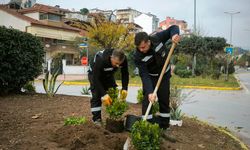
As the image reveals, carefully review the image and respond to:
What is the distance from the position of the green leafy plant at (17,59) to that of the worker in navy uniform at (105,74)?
425 cm

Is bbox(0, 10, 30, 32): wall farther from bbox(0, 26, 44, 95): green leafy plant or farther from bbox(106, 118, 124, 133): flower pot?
bbox(106, 118, 124, 133): flower pot

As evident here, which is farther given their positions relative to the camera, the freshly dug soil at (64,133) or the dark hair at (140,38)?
the dark hair at (140,38)

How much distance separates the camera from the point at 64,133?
488cm

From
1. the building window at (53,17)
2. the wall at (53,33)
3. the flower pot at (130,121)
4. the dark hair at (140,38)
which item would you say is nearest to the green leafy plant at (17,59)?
the flower pot at (130,121)

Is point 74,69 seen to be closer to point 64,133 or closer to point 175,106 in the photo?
point 175,106

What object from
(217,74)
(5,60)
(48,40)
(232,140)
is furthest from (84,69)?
(232,140)

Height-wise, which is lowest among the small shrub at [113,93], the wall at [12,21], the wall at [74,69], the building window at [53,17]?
the wall at [74,69]

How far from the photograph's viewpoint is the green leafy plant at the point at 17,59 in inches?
363

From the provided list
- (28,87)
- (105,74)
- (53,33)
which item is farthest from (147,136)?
(53,33)

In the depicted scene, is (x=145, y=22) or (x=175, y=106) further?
(x=145, y=22)

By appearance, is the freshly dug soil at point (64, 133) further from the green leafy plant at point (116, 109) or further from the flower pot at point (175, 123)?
the green leafy plant at point (116, 109)

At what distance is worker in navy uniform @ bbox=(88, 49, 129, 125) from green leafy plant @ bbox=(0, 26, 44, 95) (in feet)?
13.9

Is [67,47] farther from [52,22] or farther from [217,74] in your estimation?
[217,74]

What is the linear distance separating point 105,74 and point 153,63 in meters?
0.98
